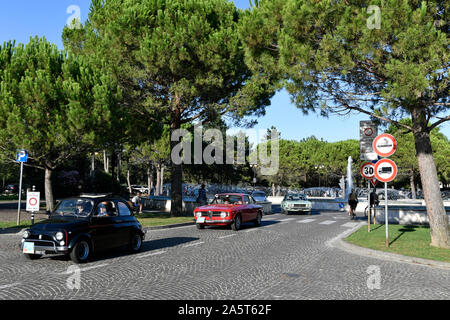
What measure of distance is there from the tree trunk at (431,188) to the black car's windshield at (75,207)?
8853mm

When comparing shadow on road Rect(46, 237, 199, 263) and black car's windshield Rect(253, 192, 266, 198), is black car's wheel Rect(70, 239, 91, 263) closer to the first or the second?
shadow on road Rect(46, 237, 199, 263)

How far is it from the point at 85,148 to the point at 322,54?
556 inches

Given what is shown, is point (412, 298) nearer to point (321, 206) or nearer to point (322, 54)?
point (322, 54)

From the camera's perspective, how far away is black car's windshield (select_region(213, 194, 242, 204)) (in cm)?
1689

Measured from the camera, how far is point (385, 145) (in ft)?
37.5

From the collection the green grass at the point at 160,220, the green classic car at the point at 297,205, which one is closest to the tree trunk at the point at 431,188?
the green grass at the point at 160,220

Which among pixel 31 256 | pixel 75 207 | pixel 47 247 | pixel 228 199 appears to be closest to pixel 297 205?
pixel 228 199

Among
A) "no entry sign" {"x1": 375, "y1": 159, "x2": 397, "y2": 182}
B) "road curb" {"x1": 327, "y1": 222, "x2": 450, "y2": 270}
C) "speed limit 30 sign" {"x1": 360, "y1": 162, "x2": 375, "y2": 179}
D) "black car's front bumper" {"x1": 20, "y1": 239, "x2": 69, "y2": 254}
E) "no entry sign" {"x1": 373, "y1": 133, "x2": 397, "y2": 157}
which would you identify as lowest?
"road curb" {"x1": 327, "y1": 222, "x2": 450, "y2": 270}

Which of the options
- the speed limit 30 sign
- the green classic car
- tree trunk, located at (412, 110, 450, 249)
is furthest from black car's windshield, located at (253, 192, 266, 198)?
tree trunk, located at (412, 110, 450, 249)

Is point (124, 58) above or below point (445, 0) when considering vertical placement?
above

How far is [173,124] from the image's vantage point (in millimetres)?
22672

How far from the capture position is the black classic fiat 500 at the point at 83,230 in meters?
8.25

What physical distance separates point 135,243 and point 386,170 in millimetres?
7312
